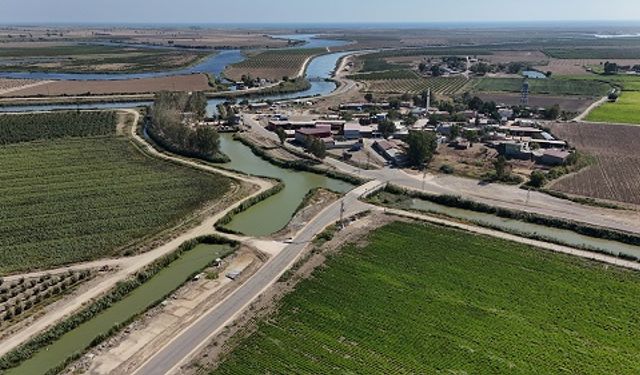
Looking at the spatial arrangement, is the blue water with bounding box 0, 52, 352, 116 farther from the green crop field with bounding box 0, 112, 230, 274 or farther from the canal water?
the canal water

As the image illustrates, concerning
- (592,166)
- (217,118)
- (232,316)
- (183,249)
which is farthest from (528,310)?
(217,118)

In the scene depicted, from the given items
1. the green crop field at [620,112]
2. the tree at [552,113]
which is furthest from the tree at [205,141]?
the green crop field at [620,112]

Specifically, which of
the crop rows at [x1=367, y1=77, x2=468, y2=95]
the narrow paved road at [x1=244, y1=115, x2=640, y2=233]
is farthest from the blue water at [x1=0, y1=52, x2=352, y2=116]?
the narrow paved road at [x1=244, y1=115, x2=640, y2=233]

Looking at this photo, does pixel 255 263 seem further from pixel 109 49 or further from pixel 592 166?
pixel 109 49

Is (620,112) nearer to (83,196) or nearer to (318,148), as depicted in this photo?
(318,148)

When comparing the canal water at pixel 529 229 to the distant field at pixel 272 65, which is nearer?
the canal water at pixel 529 229

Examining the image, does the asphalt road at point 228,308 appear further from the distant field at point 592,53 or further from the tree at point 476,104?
the distant field at point 592,53

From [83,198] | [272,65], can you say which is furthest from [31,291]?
[272,65]
